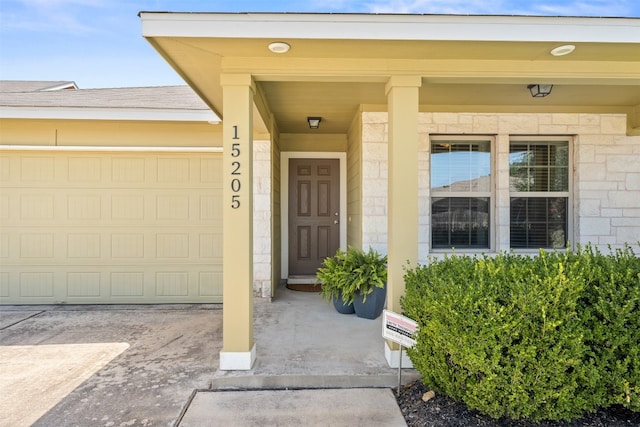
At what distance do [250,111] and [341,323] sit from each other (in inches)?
92.8

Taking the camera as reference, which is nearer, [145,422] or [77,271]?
[145,422]

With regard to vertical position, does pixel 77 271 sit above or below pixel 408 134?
below

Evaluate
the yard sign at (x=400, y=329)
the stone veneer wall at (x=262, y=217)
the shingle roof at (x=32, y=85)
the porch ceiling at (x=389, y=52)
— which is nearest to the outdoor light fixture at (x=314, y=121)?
the stone veneer wall at (x=262, y=217)

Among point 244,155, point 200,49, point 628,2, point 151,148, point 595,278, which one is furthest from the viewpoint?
point 628,2

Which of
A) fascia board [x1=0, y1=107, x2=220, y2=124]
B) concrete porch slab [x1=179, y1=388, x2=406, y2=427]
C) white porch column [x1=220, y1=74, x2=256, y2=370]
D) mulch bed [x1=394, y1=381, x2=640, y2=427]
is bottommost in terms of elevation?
concrete porch slab [x1=179, y1=388, x2=406, y2=427]

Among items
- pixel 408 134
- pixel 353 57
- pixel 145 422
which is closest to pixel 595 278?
pixel 408 134

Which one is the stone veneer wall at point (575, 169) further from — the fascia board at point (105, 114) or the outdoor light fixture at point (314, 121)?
the fascia board at point (105, 114)

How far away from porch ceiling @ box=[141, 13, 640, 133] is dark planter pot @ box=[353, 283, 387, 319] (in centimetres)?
219

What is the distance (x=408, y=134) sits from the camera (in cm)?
296

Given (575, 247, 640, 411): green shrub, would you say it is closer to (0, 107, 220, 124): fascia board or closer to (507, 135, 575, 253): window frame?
(507, 135, 575, 253): window frame

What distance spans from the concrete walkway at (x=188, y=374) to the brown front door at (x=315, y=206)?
1.98 meters

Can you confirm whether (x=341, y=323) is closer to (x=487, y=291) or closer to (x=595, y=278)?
(x=487, y=291)

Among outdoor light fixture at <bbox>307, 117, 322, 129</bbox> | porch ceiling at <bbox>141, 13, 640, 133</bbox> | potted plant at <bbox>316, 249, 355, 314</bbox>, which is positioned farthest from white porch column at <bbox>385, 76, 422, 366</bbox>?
outdoor light fixture at <bbox>307, 117, 322, 129</bbox>

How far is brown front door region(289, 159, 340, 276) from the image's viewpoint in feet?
20.1
